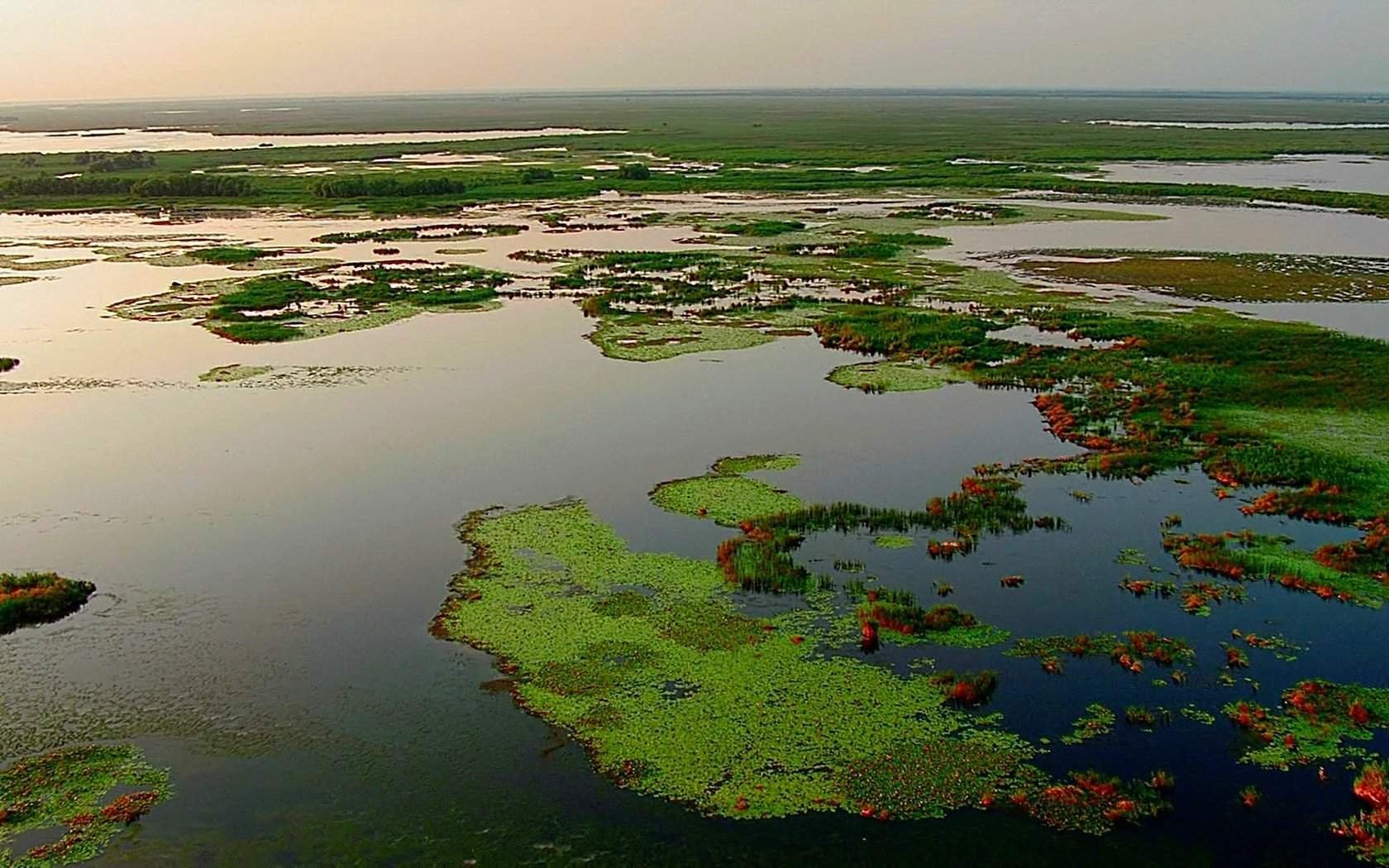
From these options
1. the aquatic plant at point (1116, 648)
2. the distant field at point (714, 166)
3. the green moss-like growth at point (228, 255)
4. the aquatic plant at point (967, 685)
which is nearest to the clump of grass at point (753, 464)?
the aquatic plant at point (1116, 648)

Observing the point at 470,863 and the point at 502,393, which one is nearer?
the point at 470,863


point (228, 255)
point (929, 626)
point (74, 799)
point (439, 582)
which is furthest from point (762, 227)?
point (74, 799)

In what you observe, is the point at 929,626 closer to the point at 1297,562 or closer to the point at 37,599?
the point at 1297,562

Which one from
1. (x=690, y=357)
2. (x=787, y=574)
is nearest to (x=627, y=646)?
(x=787, y=574)

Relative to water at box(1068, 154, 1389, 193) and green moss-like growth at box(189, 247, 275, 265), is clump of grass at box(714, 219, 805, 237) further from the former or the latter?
water at box(1068, 154, 1389, 193)

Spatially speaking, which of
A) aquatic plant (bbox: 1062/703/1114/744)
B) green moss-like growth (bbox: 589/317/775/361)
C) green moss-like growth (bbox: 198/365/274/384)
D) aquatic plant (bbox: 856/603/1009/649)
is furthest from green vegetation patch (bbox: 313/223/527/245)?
aquatic plant (bbox: 1062/703/1114/744)

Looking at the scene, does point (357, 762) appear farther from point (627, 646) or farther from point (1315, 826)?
point (1315, 826)
